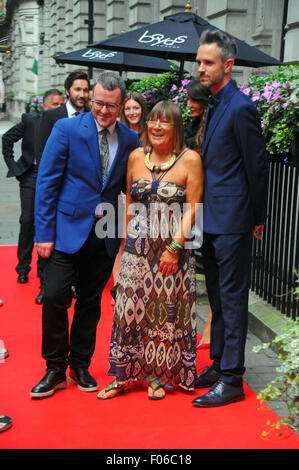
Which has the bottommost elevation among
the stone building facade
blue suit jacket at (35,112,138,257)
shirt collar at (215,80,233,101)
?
blue suit jacket at (35,112,138,257)

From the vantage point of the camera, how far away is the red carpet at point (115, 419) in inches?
142

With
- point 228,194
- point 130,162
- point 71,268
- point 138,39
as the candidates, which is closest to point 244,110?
point 228,194

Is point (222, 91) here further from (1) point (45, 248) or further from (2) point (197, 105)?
(1) point (45, 248)

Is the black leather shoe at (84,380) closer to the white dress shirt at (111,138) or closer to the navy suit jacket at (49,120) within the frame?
the white dress shirt at (111,138)

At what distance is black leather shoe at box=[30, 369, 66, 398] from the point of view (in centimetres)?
425

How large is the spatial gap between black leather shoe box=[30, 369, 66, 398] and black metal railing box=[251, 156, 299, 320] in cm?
218

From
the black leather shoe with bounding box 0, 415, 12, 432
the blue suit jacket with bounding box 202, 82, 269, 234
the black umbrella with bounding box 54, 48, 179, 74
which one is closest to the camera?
the black leather shoe with bounding box 0, 415, 12, 432

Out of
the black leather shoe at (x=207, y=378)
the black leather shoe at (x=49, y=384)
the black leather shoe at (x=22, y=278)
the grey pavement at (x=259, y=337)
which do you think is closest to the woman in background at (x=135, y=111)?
the grey pavement at (x=259, y=337)

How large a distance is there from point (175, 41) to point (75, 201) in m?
3.76

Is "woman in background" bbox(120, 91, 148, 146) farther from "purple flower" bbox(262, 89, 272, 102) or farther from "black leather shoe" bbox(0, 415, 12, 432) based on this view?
"black leather shoe" bbox(0, 415, 12, 432)

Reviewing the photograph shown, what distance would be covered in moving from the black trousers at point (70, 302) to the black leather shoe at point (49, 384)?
0.05 metres

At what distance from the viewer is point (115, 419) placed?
3.95 m

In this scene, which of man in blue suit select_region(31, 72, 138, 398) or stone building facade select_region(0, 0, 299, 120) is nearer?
man in blue suit select_region(31, 72, 138, 398)

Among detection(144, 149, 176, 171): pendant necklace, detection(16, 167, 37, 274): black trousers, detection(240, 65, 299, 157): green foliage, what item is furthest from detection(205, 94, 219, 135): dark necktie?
detection(16, 167, 37, 274): black trousers
